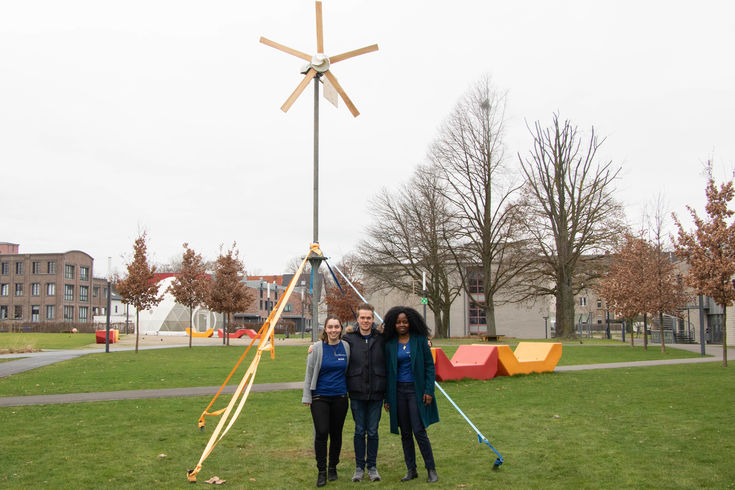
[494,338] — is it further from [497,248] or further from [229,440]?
[229,440]

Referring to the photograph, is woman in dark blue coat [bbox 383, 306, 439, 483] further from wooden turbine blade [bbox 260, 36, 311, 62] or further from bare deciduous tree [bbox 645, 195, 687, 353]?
bare deciduous tree [bbox 645, 195, 687, 353]

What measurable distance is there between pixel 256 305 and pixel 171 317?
3463 centimetres

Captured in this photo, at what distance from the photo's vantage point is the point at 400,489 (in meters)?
6.03

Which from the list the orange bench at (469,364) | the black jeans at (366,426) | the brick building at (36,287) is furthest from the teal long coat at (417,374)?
the brick building at (36,287)

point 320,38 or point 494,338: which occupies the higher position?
point 320,38

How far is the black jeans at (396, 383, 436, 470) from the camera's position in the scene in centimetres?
631

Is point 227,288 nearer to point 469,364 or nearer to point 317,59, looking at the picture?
point 469,364

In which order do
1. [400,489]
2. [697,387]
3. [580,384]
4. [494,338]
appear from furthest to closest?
1. [494,338]
2. [580,384]
3. [697,387]
4. [400,489]

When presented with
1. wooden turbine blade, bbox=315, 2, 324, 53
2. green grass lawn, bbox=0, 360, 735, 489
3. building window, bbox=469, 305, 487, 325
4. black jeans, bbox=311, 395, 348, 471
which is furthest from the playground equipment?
building window, bbox=469, 305, 487, 325

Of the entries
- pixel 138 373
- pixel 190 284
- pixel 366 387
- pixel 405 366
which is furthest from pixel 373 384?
pixel 190 284

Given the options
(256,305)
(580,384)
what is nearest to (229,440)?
(580,384)

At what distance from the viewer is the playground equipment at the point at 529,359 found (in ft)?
53.7

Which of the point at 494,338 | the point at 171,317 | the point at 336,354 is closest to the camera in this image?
the point at 336,354

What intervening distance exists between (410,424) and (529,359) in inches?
486
